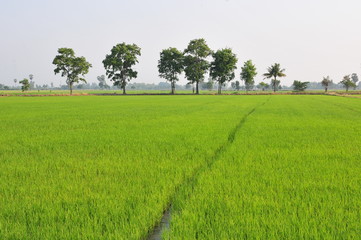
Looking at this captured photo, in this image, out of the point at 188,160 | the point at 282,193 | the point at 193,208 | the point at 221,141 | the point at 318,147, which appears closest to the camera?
the point at 193,208

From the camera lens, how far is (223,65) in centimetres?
7706

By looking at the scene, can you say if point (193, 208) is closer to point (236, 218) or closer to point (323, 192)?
point (236, 218)

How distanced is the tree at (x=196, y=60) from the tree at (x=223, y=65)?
2.63 meters

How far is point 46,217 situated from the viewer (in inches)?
123

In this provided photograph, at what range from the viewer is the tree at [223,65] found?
7701 cm

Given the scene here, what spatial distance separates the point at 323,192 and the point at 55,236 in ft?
12.2

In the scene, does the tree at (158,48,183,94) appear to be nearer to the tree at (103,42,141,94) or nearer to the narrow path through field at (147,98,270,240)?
the tree at (103,42,141,94)

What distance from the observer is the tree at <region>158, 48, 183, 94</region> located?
82.1 meters

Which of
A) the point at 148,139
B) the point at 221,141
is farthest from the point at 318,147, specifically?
the point at 148,139

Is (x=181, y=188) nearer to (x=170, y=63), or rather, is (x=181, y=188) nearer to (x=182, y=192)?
(x=182, y=192)

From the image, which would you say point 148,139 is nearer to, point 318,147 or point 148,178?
point 148,178

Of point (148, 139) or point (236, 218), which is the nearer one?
point (236, 218)

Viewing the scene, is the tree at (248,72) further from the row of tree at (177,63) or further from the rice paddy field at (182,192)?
the rice paddy field at (182,192)

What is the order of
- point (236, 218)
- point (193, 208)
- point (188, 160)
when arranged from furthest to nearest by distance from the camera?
point (188, 160) < point (193, 208) < point (236, 218)
